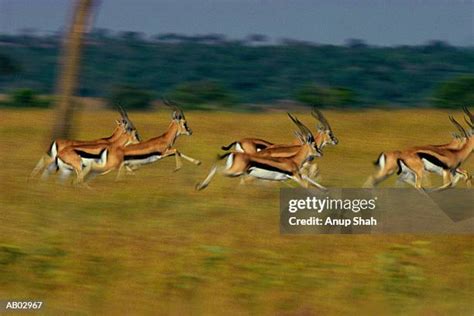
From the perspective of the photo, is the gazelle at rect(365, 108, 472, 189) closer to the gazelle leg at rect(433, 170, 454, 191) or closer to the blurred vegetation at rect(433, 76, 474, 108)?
the gazelle leg at rect(433, 170, 454, 191)

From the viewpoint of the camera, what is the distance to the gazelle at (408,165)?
36.1 ft

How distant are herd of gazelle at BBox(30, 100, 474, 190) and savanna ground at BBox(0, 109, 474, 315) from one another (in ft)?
0.30

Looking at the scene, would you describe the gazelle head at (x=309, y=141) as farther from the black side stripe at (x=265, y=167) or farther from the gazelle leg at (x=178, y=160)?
the gazelle leg at (x=178, y=160)

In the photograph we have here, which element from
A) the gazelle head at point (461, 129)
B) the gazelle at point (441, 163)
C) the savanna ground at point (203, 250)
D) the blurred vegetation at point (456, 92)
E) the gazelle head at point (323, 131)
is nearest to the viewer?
the savanna ground at point (203, 250)

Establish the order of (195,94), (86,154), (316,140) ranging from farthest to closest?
(195,94) → (316,140) → (86,154)

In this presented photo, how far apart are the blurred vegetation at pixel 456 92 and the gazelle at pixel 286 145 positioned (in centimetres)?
101

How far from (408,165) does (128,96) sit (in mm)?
2352

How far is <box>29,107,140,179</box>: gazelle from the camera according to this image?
36.2 feet

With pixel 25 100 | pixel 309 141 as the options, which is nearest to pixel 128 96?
pixel 25 100

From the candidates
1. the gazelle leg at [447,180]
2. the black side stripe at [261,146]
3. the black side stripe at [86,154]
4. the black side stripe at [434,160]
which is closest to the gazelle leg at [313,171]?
the black side stripe at [261,146]

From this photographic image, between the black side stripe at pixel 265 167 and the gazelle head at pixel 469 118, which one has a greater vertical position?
the gazelle head at pixel 469 118

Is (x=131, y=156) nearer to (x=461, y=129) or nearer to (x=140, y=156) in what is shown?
(x=140, y=156)

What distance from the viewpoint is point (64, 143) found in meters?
11.1

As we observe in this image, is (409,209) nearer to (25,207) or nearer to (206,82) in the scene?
(206,82)
